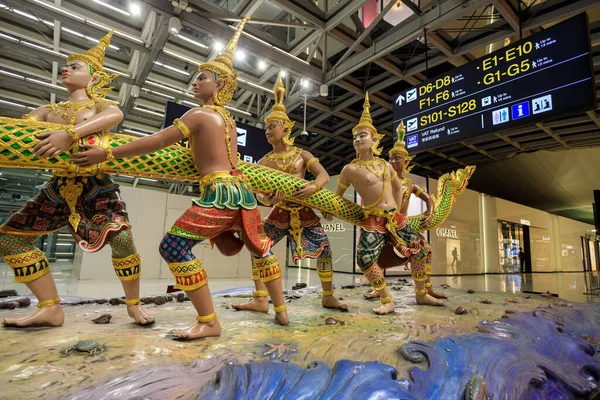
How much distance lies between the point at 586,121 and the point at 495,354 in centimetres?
757

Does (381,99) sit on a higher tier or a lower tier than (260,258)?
higher

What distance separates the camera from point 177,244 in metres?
1.61

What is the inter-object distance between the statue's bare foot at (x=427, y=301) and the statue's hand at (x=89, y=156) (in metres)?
2.75

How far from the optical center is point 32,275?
1665mm

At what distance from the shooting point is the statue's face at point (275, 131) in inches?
100

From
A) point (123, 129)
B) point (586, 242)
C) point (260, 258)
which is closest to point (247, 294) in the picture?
point (260, 258)

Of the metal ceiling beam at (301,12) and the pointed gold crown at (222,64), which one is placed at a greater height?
the metal ceiling beam at (301,12)

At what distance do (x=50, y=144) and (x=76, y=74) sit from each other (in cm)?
66

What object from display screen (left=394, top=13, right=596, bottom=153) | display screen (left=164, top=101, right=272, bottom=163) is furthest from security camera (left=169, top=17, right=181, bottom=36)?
display screen (left=394, top=13, right=596, bottom=153)

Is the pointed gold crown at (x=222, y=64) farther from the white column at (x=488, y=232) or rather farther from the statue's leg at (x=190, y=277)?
the white column at (x=488, y=232)

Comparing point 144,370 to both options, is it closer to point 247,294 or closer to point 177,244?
point 177,244

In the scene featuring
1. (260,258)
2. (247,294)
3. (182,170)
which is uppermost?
(182,170)

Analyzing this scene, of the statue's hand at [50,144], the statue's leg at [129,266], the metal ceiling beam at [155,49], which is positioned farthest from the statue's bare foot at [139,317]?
the metal ceiling beam at [155,49]

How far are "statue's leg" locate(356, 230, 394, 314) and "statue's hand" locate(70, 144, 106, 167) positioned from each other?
74.8 inches
